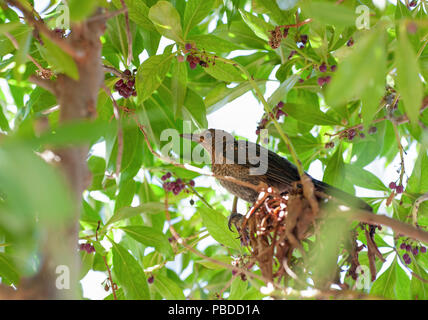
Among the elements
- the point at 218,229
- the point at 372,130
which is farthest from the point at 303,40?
the point at 218,229

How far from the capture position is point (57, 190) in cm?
57

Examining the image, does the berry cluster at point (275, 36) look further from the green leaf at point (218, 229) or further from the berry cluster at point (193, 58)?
the green leaf at point (218, 229)

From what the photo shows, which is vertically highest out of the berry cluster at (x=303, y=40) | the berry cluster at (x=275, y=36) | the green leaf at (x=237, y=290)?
the berry cluster at (x=303, y=40)

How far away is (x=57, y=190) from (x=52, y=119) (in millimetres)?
1436

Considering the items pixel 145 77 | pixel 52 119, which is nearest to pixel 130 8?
pixel 145 77

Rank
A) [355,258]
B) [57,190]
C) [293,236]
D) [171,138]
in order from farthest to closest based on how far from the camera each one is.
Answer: [171,138]
[355,258]
[293,236]
[57,190]

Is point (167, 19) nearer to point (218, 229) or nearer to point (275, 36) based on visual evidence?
point (275, 36)

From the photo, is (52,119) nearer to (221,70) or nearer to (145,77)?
(145,77)

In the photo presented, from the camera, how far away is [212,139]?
2268 millimetres

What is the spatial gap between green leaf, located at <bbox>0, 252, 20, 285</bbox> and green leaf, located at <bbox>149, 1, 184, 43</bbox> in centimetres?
104

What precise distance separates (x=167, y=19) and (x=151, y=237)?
965 mm

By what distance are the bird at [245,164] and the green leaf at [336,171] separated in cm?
15

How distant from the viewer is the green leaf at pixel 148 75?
168 cm

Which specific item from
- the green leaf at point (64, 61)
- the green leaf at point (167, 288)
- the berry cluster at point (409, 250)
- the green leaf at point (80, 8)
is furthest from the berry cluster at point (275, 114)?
the green leaf at point (80, 8)
